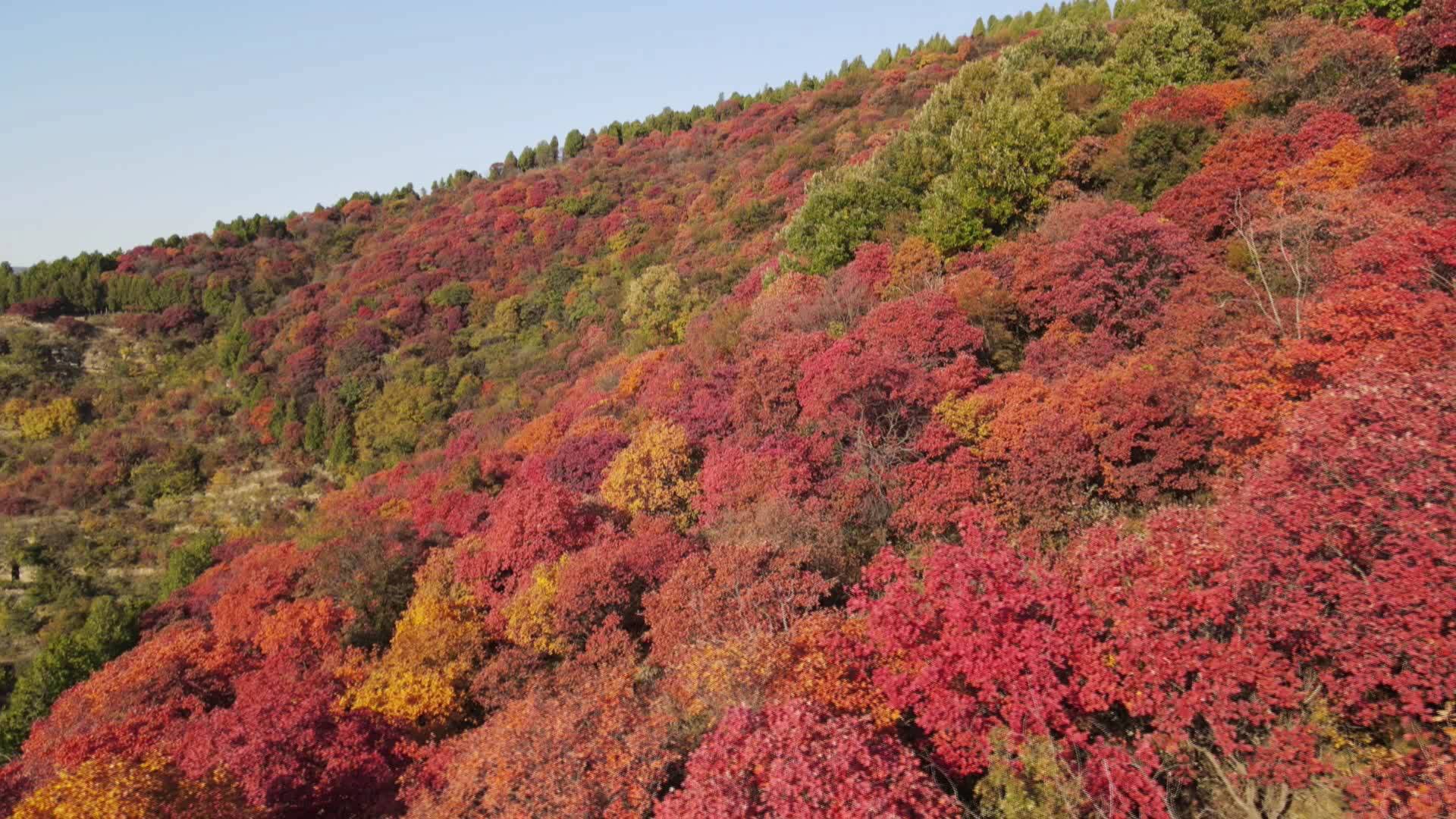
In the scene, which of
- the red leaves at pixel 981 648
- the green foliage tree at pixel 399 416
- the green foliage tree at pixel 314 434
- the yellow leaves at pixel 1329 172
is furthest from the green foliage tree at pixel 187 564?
the yellow leaves at pixel 1329 172

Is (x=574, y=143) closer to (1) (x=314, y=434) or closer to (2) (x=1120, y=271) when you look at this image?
(1) (x=314, y=434)

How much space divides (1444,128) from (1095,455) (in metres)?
16.5

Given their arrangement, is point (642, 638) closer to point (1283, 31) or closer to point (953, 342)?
point (953, 342)

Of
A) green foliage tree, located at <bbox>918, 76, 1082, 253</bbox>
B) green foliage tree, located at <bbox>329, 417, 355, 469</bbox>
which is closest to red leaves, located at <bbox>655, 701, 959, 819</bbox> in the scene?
green foliage tree, located at <bbox>918, 76, 1082, 253</bbox>

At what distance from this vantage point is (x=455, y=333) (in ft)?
222

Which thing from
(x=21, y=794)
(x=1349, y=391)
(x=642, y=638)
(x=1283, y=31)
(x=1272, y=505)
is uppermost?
(x=1283, y=31)

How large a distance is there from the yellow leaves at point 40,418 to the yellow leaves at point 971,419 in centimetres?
7026

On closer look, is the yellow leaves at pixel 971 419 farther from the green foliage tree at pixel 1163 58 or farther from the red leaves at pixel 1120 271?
the green foliage tree at pixel 1163 58

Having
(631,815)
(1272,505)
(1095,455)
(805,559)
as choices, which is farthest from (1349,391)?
(631,815)

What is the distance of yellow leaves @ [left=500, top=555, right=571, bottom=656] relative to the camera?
21.3 meters

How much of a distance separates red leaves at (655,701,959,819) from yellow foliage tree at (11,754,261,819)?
30.5ft

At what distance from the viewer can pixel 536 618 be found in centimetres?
2178

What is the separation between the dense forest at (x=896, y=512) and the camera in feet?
34.4

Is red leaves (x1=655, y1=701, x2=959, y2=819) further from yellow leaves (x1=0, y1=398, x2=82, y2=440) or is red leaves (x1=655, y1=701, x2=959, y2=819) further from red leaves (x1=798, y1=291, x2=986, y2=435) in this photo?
yellow leaves (x1=0, y1=398, x2=82, y2=440)
